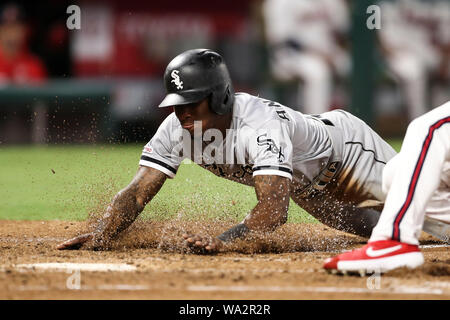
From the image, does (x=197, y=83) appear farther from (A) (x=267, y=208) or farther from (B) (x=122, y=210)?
(B) (x=122, y=210)

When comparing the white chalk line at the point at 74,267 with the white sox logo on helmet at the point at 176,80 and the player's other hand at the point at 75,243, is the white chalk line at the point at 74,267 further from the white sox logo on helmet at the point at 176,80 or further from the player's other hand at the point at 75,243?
the white sox logo on helmet at the point at 176,80

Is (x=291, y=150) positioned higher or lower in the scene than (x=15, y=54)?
higher

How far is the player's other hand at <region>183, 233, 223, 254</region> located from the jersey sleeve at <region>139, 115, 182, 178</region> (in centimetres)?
61

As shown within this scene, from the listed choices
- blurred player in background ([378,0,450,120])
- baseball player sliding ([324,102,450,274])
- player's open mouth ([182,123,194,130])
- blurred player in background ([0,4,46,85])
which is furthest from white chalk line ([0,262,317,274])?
blurred player in background ([378,0,450,120])

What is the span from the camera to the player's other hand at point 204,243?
4.41m

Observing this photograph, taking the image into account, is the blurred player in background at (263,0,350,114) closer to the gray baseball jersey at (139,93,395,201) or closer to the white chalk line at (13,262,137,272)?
the gray baseball jersey at (139,93,395,201)

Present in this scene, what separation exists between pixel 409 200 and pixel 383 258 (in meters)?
0.29

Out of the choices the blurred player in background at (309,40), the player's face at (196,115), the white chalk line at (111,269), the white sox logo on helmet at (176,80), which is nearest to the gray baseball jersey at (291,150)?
the player's face at (196,115)

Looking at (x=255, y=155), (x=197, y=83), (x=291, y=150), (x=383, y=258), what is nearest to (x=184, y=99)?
(x=197, y=83)

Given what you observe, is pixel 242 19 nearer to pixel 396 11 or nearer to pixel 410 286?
pixel 396 11

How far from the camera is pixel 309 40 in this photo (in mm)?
15367

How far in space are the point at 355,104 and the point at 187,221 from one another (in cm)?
688

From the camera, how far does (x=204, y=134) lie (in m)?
4.62

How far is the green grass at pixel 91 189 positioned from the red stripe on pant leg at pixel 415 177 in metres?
2.32
